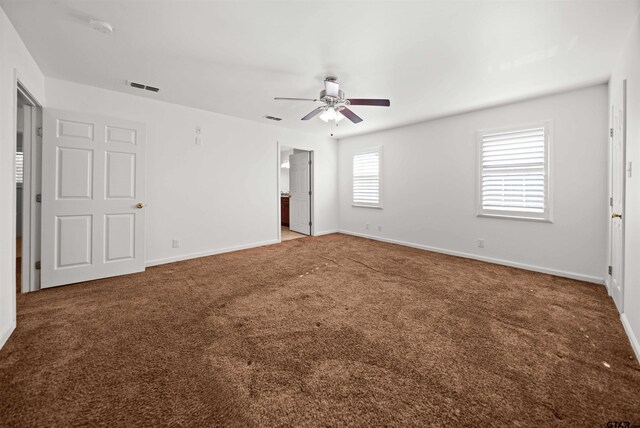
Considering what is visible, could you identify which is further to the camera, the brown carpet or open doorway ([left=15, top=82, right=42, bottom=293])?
open doorway ([left=15, top=82, right=42, bottom=293])

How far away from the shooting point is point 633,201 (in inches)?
81.2

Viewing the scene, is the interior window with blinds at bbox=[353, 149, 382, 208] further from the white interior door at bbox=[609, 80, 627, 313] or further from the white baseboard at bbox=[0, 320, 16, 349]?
the white baseboard at bbox=[0, 320, 16, 349]

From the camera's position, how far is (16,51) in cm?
229

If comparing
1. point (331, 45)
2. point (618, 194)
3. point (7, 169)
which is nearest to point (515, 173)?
point (618, 194)

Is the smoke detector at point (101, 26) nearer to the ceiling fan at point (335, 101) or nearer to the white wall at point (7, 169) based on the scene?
the white wall at point (7, 169)

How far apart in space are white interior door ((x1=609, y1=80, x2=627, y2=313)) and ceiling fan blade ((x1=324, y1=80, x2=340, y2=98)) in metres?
2.66

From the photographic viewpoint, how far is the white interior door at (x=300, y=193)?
21.1 feet

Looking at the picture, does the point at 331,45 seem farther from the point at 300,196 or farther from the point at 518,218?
the point at 300,196

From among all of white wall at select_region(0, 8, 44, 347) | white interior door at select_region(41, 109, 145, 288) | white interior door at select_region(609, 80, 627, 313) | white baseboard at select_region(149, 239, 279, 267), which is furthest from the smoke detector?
white interior door at select_region(609, 80, 627, 313)

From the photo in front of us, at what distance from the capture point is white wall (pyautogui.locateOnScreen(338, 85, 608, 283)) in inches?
130

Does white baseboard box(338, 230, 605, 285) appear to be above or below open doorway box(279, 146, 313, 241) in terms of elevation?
below

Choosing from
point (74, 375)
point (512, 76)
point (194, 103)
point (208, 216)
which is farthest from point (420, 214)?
point (74, 375)

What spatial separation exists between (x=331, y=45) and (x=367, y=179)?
3847 mm

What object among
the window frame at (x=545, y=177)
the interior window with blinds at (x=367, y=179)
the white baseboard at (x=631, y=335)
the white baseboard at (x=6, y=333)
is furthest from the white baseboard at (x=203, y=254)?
the white baseboard at (x=631, y=335)
